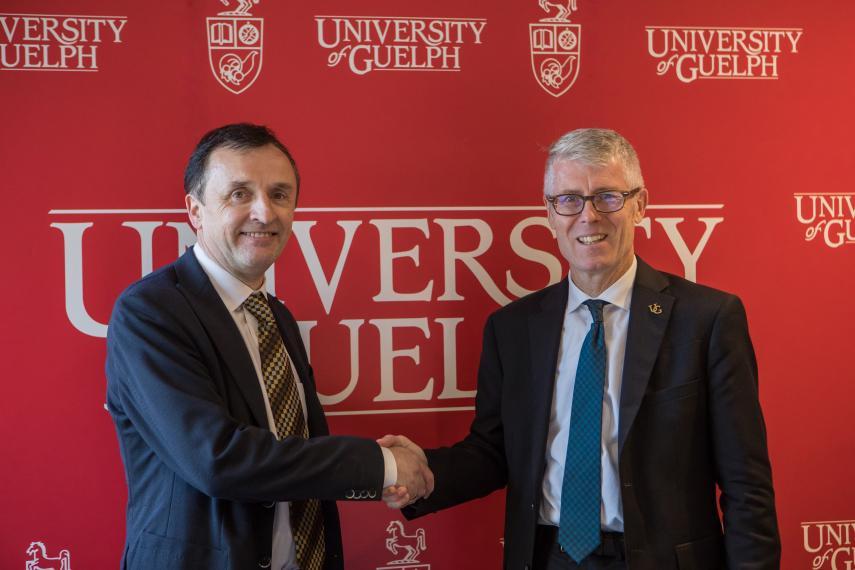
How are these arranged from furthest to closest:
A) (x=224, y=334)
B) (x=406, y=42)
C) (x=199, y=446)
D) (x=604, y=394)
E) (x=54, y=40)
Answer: (x=406, y=42), (x=54, y=40), (x=604, y=394), (x=224, y=334), (x=199, y=446)

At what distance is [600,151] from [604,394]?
0.66 metres

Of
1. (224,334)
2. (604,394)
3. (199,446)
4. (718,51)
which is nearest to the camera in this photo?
(199,446)

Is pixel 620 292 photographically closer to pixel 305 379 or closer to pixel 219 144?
pixel 305 379

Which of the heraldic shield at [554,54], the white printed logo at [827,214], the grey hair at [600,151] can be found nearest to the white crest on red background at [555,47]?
the heraldic shield at [554,54]

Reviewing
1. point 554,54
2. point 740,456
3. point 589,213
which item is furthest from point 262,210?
point 740,456

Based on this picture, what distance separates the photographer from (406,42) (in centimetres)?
258

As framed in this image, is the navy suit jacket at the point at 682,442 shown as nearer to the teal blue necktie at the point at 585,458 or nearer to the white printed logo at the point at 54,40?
the teal blue necktie at the point at 585,458

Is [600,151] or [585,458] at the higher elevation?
[600,151]

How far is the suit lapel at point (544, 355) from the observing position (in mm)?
2074

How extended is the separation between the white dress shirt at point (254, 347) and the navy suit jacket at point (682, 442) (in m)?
0.49

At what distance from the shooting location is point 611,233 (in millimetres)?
2068

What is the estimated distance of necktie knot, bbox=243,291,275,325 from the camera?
2.07 meters

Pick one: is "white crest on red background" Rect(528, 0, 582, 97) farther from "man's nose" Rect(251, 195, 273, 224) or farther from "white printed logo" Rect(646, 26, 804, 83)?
"man's nose" Rect(251, 195, 273, 224)

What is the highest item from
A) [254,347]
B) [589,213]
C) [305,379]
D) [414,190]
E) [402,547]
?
[414,190]
